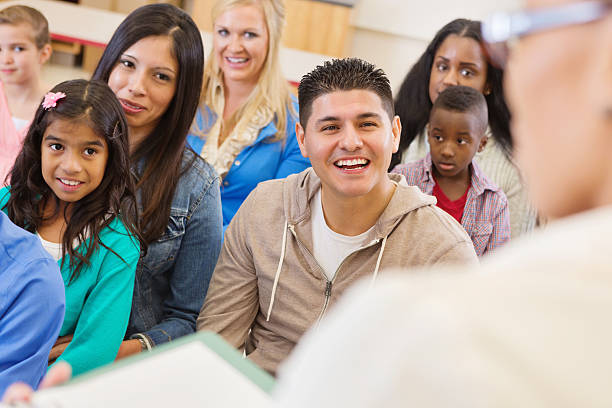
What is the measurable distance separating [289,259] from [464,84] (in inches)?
48.6

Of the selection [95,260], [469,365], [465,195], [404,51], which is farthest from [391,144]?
[404,51]

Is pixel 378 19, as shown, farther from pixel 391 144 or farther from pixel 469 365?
pixel 469 365

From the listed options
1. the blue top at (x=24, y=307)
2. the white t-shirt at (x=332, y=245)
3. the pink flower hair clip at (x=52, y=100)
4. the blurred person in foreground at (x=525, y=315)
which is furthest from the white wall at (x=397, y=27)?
the blurred person in foreground at (x=525, y=315)

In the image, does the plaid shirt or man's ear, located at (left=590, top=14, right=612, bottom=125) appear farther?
the plaid shirt

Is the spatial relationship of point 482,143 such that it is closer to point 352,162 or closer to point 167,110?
point 352,162

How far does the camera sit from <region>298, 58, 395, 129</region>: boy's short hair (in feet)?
5.30

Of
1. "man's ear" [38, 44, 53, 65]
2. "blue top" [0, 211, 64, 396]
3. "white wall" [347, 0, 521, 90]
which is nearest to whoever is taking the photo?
"blue top" [0, 211, 64, 396]

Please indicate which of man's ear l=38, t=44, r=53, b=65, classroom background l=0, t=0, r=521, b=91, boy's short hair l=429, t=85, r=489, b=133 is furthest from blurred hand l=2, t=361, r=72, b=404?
classroom background l=0, t=0, r=521, b=91

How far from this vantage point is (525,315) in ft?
1.05

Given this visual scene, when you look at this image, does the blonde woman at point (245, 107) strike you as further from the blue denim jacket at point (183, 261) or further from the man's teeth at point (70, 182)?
the man's teeth at point (70, 182)

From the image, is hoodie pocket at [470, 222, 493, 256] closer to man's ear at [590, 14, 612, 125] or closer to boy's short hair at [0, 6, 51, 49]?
man's ear at [590, 14, 612, 125]

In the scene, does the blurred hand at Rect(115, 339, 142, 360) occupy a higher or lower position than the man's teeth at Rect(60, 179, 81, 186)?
lower

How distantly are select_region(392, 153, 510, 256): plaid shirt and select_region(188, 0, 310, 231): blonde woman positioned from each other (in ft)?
1.89

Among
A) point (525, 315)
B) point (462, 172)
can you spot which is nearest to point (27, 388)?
point (525, 315)
